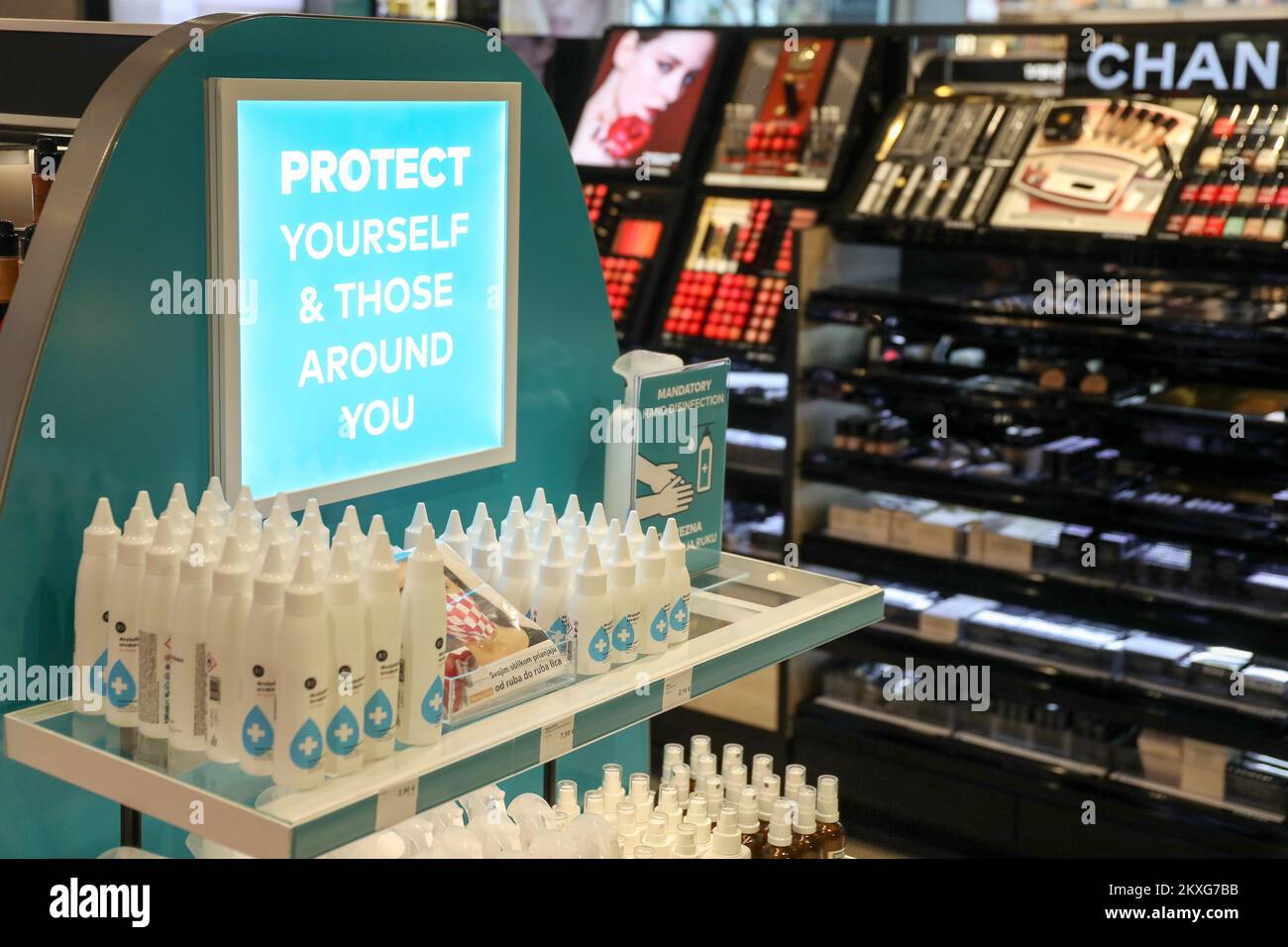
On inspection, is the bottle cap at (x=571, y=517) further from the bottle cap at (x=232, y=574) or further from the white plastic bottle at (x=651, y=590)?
the bottle cap at (x=232, y=574)

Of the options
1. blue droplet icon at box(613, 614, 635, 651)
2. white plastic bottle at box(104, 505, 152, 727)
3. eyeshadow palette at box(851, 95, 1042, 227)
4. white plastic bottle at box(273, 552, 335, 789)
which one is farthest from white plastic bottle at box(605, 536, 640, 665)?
eyeshadow palette at box(851, 95, 1042, 227)

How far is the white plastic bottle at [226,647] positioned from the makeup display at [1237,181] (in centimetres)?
317

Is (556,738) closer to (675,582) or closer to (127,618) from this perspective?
(675,582)

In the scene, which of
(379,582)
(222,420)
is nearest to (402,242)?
(222,420)

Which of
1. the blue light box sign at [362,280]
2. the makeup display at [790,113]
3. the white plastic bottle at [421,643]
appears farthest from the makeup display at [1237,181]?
the white plastic bottle at [421,643]

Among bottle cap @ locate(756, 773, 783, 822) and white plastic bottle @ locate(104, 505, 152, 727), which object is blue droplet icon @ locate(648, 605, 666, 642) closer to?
bottle cap @ locate(756, 773, 783, 822)

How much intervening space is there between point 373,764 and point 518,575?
0.41m

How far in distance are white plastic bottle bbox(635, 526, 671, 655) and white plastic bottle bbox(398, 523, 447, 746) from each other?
1.32 feet

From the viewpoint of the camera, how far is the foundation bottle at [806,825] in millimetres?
2326

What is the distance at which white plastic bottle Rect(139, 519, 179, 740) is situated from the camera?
1791mm

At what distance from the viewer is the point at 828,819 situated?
2.36 metres

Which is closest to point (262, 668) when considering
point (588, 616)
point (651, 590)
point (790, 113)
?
point (588, 616)

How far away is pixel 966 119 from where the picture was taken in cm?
475
